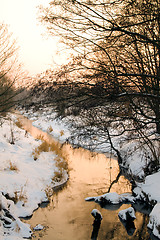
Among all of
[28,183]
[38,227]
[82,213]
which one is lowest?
[82,213]

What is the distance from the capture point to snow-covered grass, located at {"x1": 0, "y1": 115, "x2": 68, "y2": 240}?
6.56 meters

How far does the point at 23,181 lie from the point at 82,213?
2.70m

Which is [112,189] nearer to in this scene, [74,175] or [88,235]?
[74,175]

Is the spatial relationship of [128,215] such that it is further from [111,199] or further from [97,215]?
[111,199]

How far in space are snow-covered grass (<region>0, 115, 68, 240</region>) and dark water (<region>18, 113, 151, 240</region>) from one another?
42cm

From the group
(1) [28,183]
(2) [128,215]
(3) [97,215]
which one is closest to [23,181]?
(1) [28,183]

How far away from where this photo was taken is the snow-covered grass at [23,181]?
21.5 ft

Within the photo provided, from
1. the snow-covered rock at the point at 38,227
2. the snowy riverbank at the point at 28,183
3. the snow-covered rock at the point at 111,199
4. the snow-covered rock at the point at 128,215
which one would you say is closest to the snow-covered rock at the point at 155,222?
the snowy riverbank at the point at 28,183

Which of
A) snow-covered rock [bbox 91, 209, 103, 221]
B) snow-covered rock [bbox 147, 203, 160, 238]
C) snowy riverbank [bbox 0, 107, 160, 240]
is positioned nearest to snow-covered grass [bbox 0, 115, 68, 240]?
snowy riverbank [bbox 0, 107, 160, 240]

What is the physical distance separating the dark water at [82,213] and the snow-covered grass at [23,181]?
0.42 metres

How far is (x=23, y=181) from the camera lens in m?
9.66

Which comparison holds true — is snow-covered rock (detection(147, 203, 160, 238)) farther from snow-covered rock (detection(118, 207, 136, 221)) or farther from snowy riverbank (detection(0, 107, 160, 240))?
snow-covered rock (detection(118, 207, 136, 221))

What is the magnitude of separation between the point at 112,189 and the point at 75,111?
5.73 meters

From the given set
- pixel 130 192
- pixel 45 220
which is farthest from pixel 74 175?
pixel 45 220
